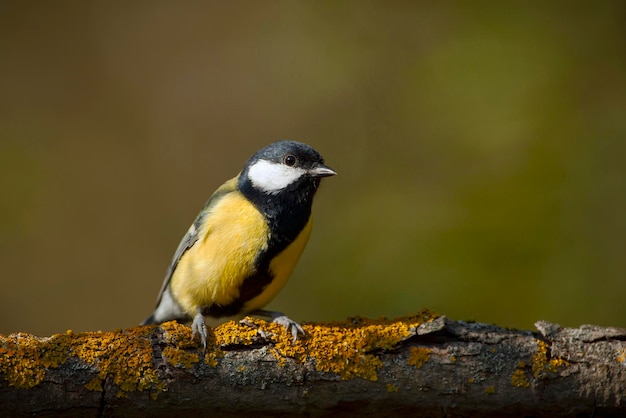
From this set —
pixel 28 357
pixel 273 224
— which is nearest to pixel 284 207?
pixel 273 224

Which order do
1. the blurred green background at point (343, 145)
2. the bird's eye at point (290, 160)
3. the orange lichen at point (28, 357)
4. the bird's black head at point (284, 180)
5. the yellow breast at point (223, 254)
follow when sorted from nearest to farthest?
the orange lichen at point (28, 357)
the yellow breast at point (223, 254)
the bird's black head at point (284, 180)
the bird's eye at point (290, 160)
the blurred green background at point (343, 145)

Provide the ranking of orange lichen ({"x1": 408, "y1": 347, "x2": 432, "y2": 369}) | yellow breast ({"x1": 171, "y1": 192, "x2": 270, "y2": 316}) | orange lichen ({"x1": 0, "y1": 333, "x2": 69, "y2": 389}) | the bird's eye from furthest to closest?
the bird's eye < yellow breast ({"x1": 171, "y1": 192, "x2": 270, "y2": 316}) < orange lichen ({"x1": 408, "y1": 347, "x2": 432, "y2": 369}) < orange lichen ({"x1": 0, "y1": 333, "x2": 69, "y2": 389})

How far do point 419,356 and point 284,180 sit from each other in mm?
1079

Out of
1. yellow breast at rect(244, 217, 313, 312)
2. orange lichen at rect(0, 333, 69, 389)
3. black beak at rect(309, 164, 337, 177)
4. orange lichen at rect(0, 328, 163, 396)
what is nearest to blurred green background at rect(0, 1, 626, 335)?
black beak at rect(309, 164, 337, 177)

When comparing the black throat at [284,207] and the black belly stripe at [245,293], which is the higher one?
the black throat at [284,207]

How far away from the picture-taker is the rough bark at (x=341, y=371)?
2.01 meters

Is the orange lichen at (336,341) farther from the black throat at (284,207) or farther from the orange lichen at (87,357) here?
the black throat at (284,207)

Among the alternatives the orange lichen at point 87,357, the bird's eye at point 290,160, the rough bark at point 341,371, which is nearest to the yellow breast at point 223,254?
the bird's eye at point 290,160

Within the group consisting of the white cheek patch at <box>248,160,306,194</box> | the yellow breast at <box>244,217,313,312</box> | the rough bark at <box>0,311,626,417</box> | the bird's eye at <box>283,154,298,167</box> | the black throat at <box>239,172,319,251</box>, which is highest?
the bird's eye at <box>283,154,298,167</box>

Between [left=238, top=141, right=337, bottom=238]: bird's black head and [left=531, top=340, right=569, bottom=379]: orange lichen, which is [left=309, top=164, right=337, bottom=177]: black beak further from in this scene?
[left=531, top=340, right=569, bottom=379]: orange lichen

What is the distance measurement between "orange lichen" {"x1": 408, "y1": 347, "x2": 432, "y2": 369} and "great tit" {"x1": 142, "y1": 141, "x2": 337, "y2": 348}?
818 mm

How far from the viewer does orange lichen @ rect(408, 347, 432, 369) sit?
2127mm

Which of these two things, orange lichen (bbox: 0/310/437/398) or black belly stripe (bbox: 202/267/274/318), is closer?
orange lichen (bbox: 0/310/437/398)

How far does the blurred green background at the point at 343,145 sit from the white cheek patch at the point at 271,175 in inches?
20.1
